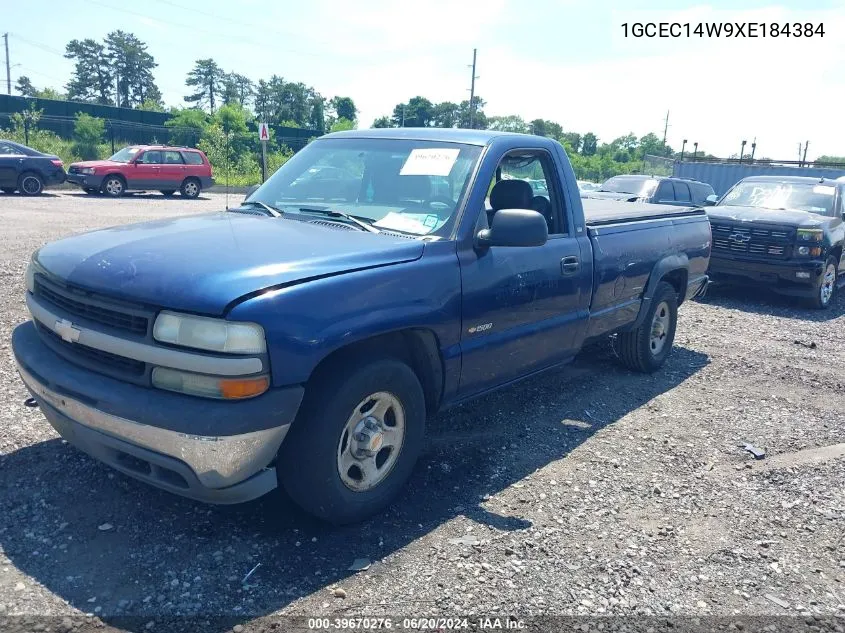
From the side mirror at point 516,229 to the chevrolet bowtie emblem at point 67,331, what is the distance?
2065 mm

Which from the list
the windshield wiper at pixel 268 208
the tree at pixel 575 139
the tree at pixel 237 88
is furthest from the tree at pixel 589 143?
the windshield wiper at pixel 268 208

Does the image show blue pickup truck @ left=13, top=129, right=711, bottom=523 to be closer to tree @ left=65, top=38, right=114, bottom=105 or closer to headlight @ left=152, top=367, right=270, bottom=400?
headlight @ left=152, top=367, right=270, bottom=400

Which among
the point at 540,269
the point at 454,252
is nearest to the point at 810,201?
the point at 540,269

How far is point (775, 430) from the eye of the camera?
510cm

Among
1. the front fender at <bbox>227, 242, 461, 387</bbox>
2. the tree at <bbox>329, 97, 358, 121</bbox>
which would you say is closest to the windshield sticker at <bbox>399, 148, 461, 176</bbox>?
the front fender at <bbox>227, 242, 461, 387</bbox>

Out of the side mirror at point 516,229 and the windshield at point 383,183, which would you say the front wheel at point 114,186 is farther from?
the side mirror at point 516,229

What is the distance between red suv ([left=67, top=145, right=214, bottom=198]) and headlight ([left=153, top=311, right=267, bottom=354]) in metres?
20.7

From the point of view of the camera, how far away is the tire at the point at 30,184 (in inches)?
763

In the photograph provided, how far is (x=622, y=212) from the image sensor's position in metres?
5.84

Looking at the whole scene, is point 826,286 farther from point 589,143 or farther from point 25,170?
point 589,143

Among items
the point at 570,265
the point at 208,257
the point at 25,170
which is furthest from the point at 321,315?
the point at 25,170

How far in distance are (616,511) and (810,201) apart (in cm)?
890

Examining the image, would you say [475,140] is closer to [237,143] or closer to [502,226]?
[502,226]

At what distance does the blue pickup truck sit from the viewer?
2.83 m
